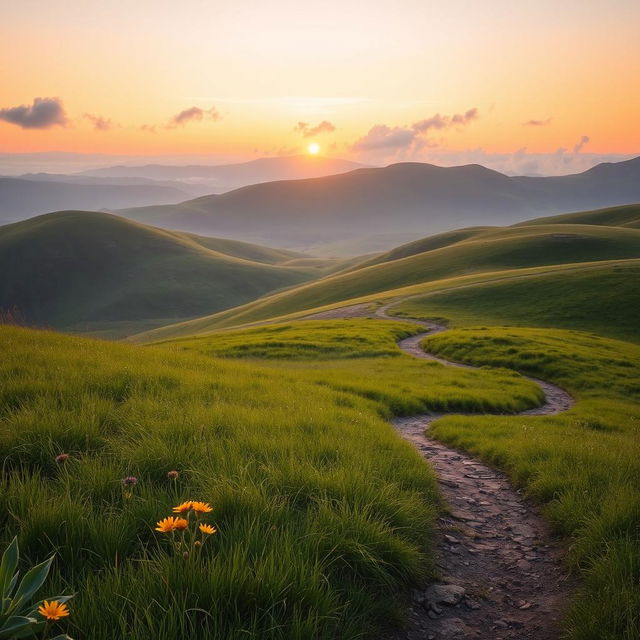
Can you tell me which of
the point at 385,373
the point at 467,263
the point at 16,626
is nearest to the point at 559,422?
the point at 385,373

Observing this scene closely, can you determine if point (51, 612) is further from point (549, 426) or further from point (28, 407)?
point (549, 426)

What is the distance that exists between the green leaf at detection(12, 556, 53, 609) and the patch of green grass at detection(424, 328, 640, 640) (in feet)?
14.5

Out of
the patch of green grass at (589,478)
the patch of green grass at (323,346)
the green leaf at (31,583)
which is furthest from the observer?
the patch of green grass at (323,346)

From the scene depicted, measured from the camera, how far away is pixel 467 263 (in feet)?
277

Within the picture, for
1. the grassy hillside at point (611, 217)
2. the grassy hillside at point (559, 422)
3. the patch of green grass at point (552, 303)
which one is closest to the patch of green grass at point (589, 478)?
the grassy hillside at point (559, 422)

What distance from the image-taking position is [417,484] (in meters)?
7.02

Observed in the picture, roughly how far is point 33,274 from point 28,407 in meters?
222

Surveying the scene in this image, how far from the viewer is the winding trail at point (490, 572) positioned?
4645mm

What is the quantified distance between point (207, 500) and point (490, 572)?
3.87m

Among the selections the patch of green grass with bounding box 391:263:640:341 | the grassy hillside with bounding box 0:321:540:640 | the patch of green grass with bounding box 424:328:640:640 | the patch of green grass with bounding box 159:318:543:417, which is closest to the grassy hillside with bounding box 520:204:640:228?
the patch of green grass with bounding box 391:263:640:341

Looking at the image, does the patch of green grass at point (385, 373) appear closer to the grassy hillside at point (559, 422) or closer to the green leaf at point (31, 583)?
the grassy hillside at point (559, 422)

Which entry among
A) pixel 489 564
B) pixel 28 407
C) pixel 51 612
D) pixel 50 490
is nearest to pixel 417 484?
pixel 489 564

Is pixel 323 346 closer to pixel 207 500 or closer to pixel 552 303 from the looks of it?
pixel 207 500

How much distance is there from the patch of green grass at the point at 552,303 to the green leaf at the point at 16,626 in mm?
45756
